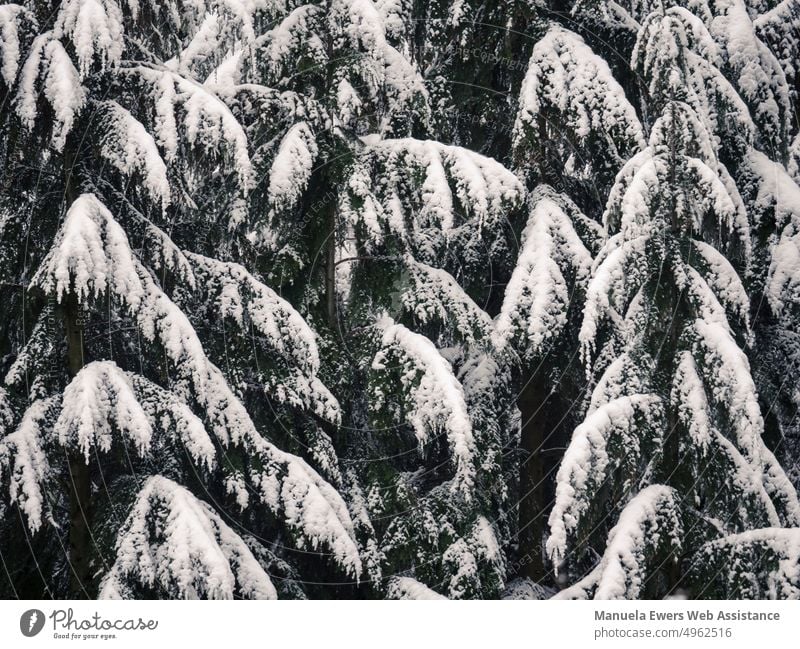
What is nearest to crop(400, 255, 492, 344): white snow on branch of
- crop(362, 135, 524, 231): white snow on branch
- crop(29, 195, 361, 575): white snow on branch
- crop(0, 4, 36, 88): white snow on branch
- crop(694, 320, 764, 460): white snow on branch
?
crop(362, 135, 524, 231): white snow on branch

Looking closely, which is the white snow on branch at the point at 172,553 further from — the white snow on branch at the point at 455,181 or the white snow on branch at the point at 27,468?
the white snow on branch at the point at 455,181

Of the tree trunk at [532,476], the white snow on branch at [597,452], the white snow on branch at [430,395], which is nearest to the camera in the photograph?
the white snow on branch at [597,452]

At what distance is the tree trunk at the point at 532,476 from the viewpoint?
25.0 ft

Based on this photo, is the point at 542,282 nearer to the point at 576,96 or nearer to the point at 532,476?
the point at 576,96

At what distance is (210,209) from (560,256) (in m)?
2.71

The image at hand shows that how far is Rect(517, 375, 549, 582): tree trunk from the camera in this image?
7633 millimetres

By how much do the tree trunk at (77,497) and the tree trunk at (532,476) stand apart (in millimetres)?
3428

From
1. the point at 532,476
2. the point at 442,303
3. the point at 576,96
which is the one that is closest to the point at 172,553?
the point at 442,303

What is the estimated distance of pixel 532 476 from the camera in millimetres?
7707

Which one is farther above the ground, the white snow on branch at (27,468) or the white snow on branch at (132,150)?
the white snow on branch at (132,150)

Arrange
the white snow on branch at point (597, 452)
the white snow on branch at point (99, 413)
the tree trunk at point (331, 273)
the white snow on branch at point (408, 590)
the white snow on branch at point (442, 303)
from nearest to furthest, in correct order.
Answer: the white snow on branch at point (99, 413)
the white snow on branch at point (597, 452)
the white snow on branch at point (408, 590)
the white snow on branch at point (442, 303)
the tree trunk at point (331, 273)

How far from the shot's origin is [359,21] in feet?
22.0
